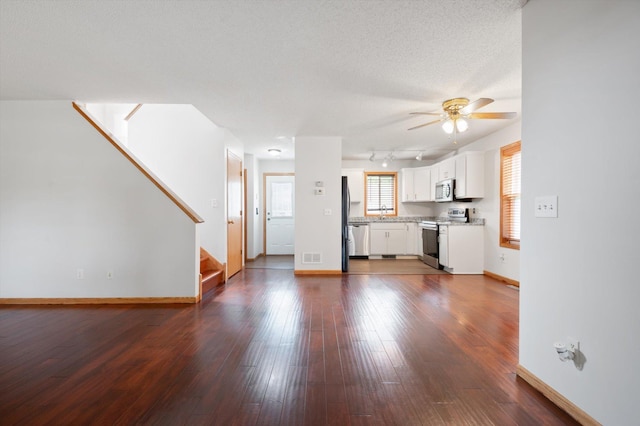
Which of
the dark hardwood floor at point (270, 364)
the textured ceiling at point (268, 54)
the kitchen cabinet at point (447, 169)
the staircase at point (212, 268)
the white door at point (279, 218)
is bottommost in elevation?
the dark hardwood floor at point (270, 364)

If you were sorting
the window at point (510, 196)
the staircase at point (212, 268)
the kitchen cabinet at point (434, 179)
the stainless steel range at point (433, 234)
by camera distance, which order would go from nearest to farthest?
the staircase at point (212, 268) < the window at point (510, 196) < the stainless steel range at point (433, 234) < the kitchen cabinet at point (434, 179)

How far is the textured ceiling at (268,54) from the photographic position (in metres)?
1.99

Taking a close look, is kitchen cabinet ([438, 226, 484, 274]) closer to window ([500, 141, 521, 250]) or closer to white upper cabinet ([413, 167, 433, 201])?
window ([500, 141, 521, 250])

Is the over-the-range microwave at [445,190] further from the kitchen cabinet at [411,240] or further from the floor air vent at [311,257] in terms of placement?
the floor air vent at [311,257]

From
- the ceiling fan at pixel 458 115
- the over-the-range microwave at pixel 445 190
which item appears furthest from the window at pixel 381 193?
the ceiling fan at pixel 458 115

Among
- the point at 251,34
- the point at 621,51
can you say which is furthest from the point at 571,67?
the point at 251,34

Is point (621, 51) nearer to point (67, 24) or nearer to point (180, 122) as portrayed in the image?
point (67, 24)

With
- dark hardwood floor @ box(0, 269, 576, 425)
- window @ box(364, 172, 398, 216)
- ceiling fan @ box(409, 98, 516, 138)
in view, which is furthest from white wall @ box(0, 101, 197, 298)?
window @ box(364, 172, 398, 216)

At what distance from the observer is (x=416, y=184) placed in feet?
23.5

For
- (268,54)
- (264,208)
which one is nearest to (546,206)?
(268,54)

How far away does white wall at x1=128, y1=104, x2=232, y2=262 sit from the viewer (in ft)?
15.3

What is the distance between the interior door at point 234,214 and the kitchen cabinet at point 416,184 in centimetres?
393

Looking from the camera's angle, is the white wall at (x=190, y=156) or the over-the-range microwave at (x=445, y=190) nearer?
the white wall at (x=190, y=156)

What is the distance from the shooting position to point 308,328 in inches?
110
